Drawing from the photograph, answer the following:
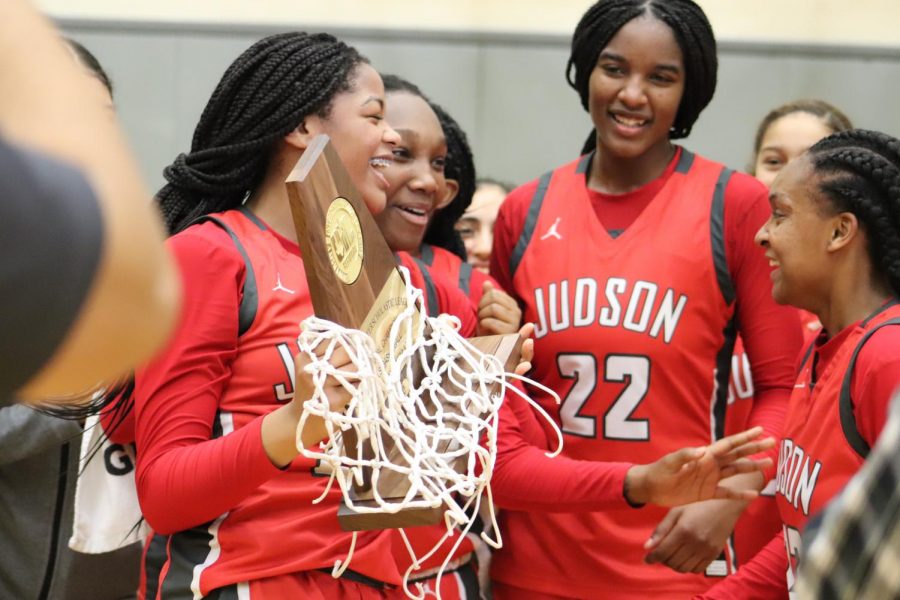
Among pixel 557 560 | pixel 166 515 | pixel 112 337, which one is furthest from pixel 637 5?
pixel 112 337

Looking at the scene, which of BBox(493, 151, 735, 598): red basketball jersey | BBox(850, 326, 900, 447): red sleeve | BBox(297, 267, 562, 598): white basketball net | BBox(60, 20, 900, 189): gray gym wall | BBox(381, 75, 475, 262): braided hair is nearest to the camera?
BBox(297, 267, 562, 598): white basketball net

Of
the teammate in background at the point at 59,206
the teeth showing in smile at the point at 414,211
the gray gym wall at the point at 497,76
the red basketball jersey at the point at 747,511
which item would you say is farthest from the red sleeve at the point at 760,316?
the gray gym wall at the point at 497,76

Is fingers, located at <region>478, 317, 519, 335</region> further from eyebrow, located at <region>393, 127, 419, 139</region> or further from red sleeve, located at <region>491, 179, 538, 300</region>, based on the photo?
eyebrow, located at <region>393, 127, 419, 139</region>

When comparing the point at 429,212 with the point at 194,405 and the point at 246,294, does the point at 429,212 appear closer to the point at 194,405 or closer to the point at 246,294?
the point at 246,294

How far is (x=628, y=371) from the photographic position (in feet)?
9.33

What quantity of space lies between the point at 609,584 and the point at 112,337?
2.30 m

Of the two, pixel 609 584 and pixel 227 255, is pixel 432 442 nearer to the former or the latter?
pixel 227 255

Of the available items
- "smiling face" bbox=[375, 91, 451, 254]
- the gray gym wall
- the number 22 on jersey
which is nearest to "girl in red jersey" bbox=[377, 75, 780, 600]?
"smiling face" bbox=[375, 91, 451, 254]

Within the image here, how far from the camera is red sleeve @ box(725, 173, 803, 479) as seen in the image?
2.85 meters

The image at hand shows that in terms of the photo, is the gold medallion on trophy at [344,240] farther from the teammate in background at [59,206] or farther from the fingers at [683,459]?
the teammate in background at [59,206]

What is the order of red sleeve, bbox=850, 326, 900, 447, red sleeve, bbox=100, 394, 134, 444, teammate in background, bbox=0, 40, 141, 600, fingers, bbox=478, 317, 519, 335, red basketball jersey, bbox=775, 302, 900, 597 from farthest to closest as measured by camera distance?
teammate in background, bbox=0, 40, 141, 600
fingers, bbox=478, 317, 519, 335
red sleeve, bbox=100, 394, 134, 444
red basketball jersey, bbox=775, 302, 900, 597
red sleeve, bbox=850, 326, 900, 447

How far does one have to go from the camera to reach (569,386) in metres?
2.89

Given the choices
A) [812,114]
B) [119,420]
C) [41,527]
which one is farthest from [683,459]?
[812,114]

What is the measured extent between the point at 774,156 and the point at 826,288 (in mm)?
1681
